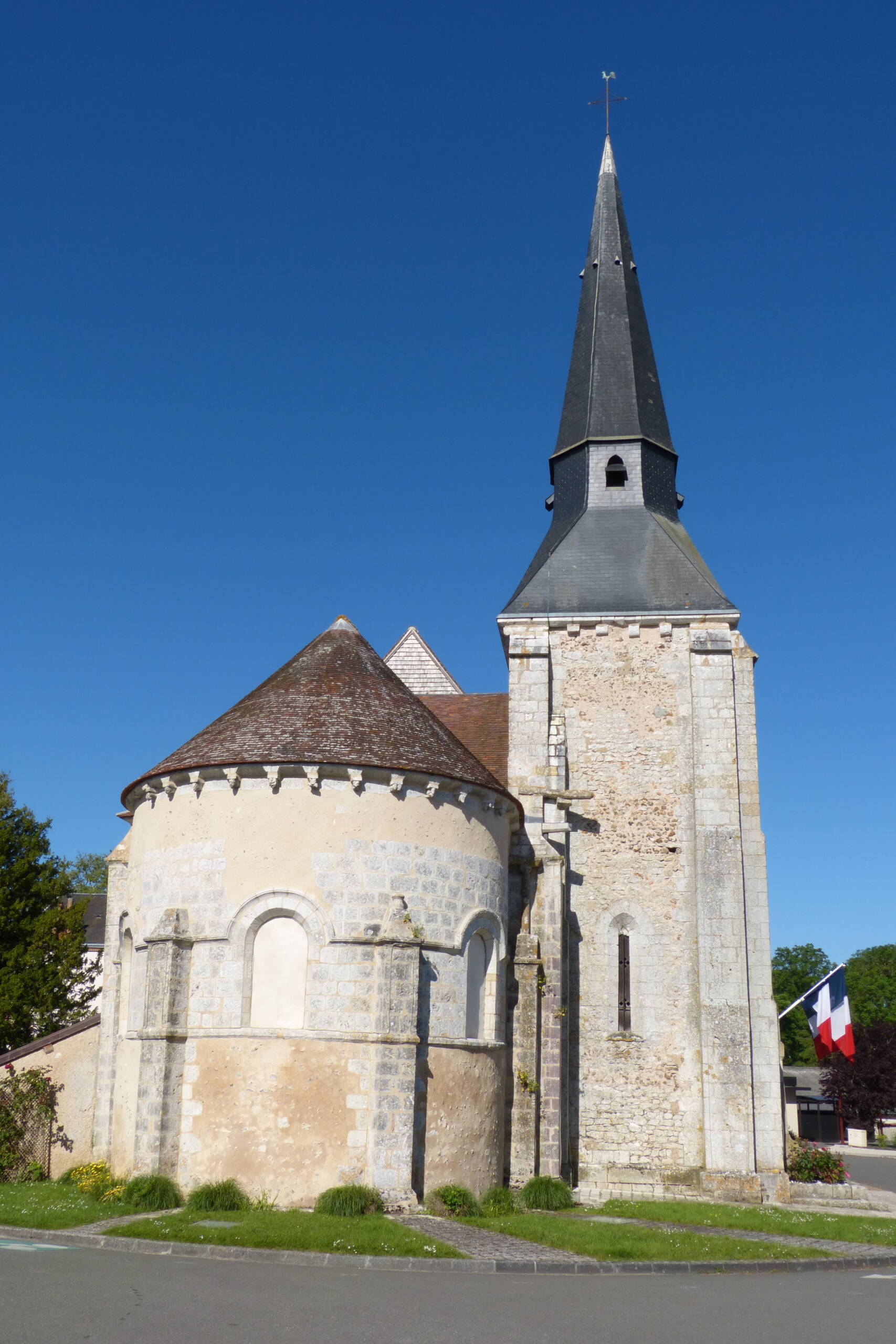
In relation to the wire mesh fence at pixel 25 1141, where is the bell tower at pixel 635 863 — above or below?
above

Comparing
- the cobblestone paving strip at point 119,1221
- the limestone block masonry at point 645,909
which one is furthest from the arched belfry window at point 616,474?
the cobblestone paving strip at point 119,1221

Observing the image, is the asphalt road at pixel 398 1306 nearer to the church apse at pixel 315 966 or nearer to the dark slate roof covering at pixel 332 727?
the church apse at pixel 315 966

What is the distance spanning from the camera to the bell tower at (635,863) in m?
16.8

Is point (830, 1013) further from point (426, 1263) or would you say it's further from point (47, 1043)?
point (47, 1043)

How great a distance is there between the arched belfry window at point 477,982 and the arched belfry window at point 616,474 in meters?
10.6

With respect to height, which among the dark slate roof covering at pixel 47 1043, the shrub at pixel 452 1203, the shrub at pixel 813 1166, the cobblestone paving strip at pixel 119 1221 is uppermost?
the dark slate roof covering at pixel 47 1043

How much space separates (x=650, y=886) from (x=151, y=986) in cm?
873

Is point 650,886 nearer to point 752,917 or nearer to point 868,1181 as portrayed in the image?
point 752,917

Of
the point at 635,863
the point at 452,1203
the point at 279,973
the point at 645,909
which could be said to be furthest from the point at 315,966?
the point at 635,863

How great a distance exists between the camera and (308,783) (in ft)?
46.6

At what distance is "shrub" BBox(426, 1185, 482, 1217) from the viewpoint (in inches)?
522

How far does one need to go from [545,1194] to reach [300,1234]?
508cm

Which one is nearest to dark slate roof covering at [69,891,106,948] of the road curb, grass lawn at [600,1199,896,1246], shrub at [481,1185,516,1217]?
shrub at [481,1185,516,1217]

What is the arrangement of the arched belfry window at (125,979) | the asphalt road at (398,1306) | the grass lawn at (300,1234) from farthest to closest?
the arched belfry window at (125,979)
the grass lawn at (300,1234)
the asphalt road at (398,1306)
